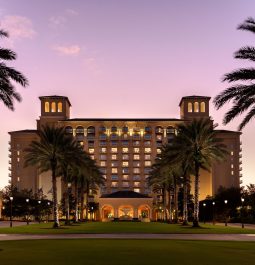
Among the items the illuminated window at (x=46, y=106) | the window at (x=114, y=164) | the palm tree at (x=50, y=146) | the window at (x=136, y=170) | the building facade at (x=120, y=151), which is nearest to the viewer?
the palm tree at (x=50, y=146)

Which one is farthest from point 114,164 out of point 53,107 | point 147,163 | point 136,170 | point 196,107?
point 196,107

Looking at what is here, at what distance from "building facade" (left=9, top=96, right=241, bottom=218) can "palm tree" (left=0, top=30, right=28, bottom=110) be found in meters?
156

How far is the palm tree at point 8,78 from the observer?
95.4ft

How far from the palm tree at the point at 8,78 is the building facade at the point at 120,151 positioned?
156403mm

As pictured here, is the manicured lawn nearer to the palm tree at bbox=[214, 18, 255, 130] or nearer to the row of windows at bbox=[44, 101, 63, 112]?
the palm tree at bbox=[214, 18, 255, 130]

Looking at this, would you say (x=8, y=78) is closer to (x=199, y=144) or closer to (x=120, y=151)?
(x=199, y=144)

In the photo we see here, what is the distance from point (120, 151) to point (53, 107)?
99.5ft

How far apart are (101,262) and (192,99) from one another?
585 feet

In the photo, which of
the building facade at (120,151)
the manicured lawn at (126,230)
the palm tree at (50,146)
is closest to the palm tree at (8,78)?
the manicured lawn at (126,230)

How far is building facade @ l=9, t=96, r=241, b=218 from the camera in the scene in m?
186

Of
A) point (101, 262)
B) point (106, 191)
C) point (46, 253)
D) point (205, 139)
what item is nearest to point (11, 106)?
point (46, 253)

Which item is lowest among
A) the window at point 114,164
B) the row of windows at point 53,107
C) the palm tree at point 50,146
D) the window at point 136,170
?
the palm tree at point 50,146

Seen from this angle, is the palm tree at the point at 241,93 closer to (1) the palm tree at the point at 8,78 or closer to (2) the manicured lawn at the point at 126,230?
(1) the palm tree at the point at 8,78

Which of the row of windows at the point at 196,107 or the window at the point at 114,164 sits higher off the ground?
the row of windows at the point at 196,107
